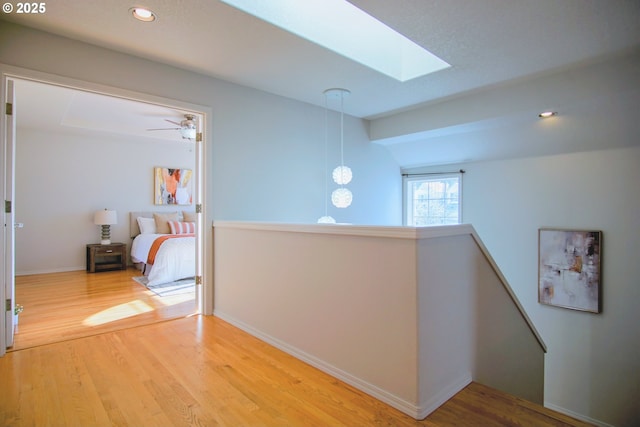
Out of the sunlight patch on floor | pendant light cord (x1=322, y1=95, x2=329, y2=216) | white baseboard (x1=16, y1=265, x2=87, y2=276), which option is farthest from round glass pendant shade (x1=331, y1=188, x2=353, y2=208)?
white baseboard (x1=16, y1=265, x2=87, y2=276)

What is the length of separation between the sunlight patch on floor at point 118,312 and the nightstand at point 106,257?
248cm

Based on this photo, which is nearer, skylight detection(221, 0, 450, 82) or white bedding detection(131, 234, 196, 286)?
skylight detection(221, 0, 450, 82)

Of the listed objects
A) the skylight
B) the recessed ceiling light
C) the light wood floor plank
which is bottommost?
the light wood floor plank

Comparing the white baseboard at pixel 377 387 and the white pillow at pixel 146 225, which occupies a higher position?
the white pillow at pixel 146 225

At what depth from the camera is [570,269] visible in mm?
4008

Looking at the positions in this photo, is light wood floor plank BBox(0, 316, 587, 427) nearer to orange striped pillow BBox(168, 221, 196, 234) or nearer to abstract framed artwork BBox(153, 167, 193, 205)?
orange striped pillow BBox(168, 221, 196, 234)

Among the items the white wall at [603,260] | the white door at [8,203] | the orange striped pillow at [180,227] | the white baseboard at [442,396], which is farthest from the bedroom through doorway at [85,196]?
the white wall at [603,260]

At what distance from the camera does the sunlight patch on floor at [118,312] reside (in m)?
3.21

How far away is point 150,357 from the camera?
240 cm

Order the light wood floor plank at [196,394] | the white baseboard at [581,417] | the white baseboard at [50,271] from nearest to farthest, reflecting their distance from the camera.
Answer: the light wood floor plank at [196,394] → the white baseboard at [581,417] → the white baseboard at [50,271]

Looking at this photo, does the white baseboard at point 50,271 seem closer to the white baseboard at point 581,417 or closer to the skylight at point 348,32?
the skylight at point 348,32

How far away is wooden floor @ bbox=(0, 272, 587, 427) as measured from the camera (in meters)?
1.71

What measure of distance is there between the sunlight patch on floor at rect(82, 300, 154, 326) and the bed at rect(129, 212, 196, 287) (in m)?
0.88

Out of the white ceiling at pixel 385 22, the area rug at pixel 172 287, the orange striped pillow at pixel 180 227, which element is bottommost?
the area rug at pixel 172 287
